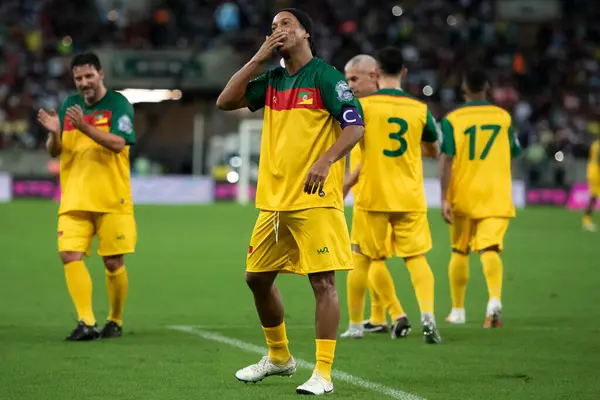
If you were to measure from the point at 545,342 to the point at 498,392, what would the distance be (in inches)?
101

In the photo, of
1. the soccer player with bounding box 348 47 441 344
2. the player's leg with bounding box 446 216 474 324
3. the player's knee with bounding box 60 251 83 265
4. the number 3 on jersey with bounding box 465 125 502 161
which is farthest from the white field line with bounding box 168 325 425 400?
the number 3 on jersey with bounding box 465 125 502 161

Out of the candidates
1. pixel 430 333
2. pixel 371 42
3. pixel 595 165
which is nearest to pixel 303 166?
pixel 430 333

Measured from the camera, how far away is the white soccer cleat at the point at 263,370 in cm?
728

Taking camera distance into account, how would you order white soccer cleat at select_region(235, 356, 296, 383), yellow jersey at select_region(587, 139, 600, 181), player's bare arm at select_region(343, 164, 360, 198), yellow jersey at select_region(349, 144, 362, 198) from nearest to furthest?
white soccer cleat at select_region(235, 356, 296, 383)
player's bare arm at select_region(343, 164, 360, 198)
yellow jersey at select_region(349, 144, 362, 198)
yellow jersey at select_region(587, 139, 600, 181)

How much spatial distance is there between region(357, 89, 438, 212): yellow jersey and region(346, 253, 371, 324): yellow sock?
0.47 m

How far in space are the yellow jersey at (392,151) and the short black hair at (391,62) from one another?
17 cm

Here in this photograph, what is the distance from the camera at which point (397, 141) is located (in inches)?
376

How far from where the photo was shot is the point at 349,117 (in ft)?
22.6

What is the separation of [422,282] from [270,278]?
260 centimetres

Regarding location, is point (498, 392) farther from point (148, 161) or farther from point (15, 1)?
point (15, 1)

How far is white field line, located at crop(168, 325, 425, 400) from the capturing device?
6923mm

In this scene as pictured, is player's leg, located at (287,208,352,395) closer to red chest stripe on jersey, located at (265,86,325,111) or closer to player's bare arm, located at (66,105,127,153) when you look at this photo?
red chest stripe on jersey, located at (265,86,325,111)

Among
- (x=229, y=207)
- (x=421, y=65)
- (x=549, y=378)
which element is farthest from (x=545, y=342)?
(x=421, y=65)

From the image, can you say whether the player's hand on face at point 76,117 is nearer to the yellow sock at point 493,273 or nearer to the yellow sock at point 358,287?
the yellow sock at point 358,287
